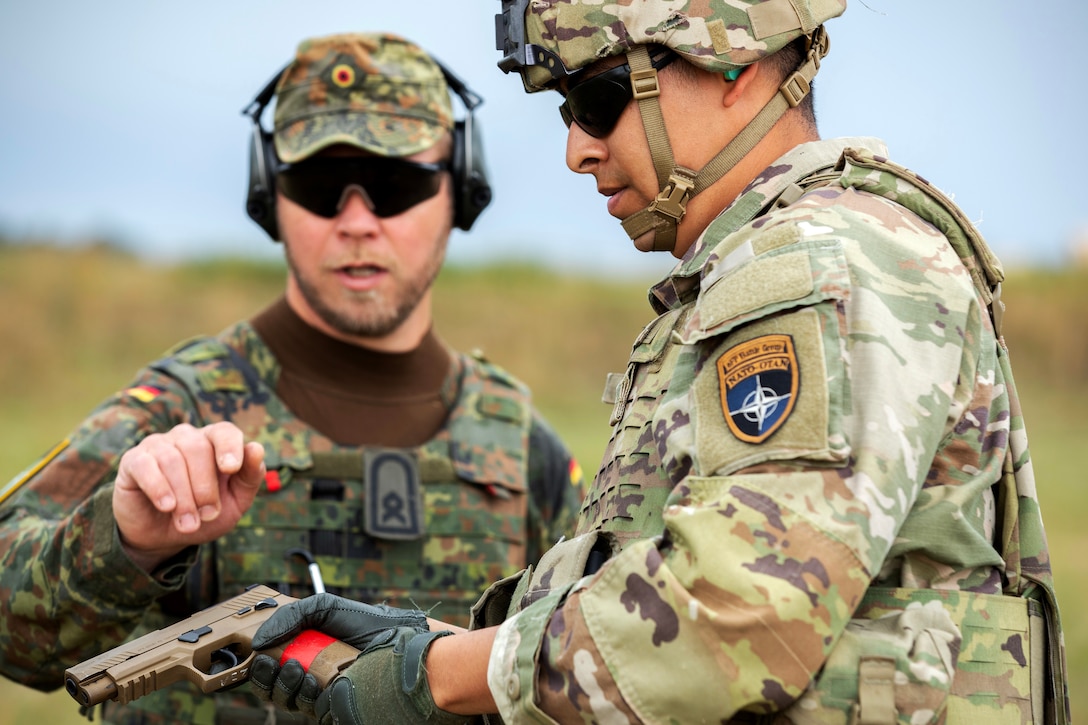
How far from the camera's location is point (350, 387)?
12.8ft

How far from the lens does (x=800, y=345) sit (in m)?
1.73

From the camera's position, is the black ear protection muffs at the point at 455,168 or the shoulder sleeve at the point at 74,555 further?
the black ear protection muffs at the point at 455,168

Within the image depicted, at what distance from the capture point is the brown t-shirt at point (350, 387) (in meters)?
3.78

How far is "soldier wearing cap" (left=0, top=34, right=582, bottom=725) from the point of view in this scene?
319 centimetres

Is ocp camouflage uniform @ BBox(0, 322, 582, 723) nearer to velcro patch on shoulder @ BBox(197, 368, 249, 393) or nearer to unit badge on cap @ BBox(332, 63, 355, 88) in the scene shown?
velcro patch on shoulder @ BBox(197, 368, 249, 393)

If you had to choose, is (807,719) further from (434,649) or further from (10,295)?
(10,295)

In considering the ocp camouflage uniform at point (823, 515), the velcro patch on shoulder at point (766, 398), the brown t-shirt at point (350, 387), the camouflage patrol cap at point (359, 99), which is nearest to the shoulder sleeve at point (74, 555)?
the brown t-shirt at point (350, 387)

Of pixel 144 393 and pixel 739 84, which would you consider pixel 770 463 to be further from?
pixel 144 393

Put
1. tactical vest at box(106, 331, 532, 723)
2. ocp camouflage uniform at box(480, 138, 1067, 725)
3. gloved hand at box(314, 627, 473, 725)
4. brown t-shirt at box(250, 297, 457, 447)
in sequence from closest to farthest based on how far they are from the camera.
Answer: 1. ocp camouflage uniform at box(480, 138, 1067, 725)
2. gloved hand at box(314, 627, 473, 725)
3. tactical vest at box(106, 331, 532, 723)
4. brown t-shirt at box(250, 297, 457, 447)

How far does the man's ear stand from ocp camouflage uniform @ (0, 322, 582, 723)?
1.67 meters

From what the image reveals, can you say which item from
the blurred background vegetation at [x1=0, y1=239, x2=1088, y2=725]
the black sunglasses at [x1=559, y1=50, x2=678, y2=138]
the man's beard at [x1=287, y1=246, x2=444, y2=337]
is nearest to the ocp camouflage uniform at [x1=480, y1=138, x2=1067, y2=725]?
the black sunglasses at [x1=559, y1=50, x2=678, y2=138]

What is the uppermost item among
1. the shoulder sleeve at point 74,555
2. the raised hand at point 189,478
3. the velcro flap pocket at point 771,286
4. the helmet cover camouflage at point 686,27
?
the helmet cover camouflage at point 686,27

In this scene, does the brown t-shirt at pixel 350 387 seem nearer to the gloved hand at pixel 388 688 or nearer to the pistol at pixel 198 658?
the pistol at pixel 198 658

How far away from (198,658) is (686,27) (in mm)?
1542
